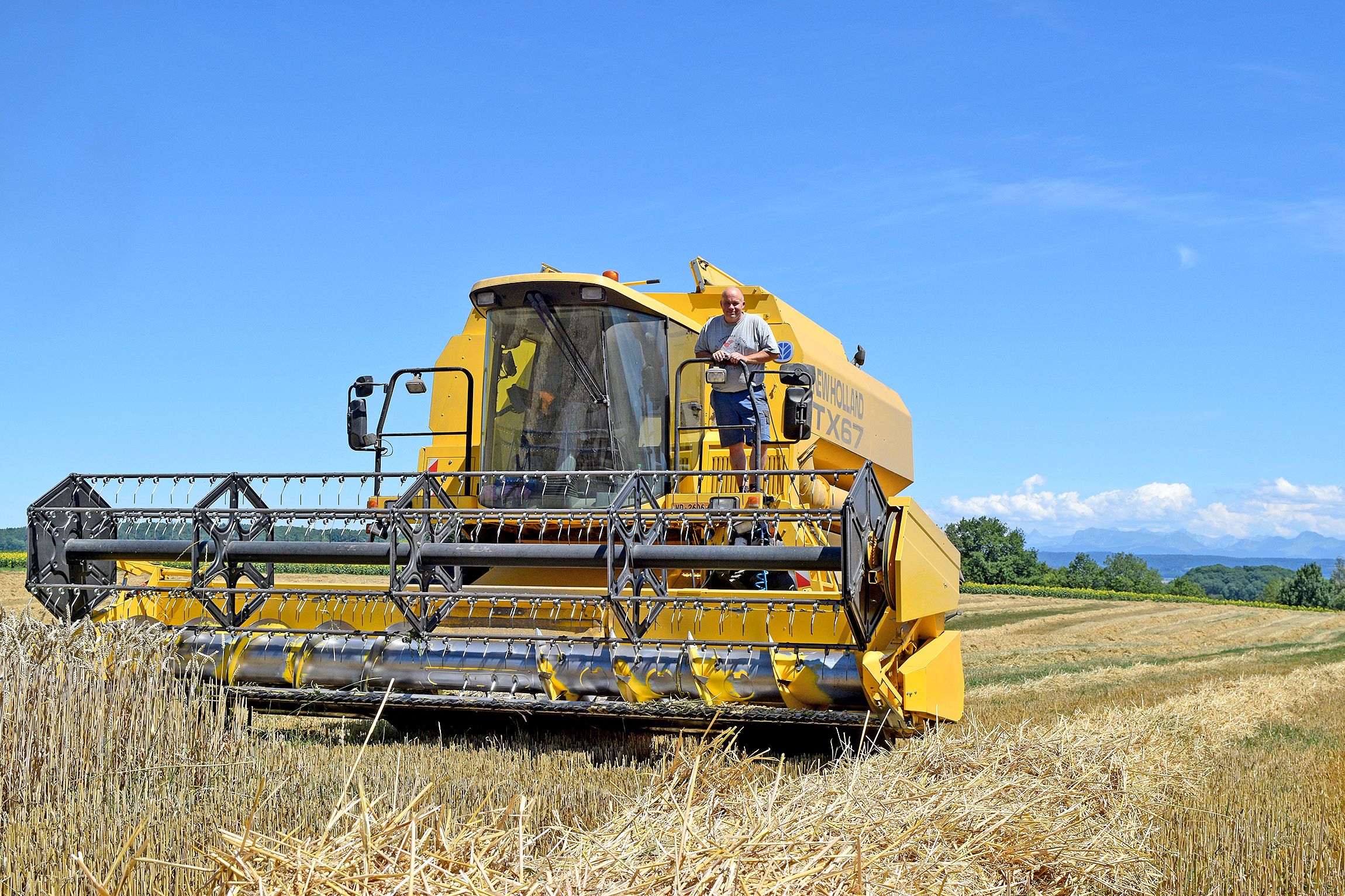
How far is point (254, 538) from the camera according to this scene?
602 cm

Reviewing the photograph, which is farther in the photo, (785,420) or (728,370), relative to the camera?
(728,370)

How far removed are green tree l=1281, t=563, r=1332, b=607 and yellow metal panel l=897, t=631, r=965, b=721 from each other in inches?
1866

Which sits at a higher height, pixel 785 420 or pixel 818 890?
pixel 785 420

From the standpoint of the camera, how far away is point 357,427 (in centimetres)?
696

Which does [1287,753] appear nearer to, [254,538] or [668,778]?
[668,778]

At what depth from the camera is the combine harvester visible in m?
5.13

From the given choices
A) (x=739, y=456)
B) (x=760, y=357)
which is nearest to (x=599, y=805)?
(x=739, y=456)

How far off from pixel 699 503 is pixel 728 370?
1.11 m

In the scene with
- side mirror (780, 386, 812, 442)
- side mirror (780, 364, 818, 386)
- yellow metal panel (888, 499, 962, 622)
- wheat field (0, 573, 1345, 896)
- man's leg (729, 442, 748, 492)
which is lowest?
wheat field (0, 573, 1345, 896)

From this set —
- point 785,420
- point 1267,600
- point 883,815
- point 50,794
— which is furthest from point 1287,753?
point 1267,600

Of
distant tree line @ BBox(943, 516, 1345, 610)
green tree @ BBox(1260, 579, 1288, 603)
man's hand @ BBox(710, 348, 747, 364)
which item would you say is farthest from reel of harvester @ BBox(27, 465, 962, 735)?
green tree @ BBox(1260, 579, 1288, 603)

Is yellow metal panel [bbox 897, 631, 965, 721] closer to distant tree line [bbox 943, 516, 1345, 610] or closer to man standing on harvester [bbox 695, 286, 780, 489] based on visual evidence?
man standing on harvester [bbox 695, 286, 780, 489]

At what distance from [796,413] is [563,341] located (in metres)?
1.60

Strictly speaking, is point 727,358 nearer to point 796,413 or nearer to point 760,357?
point 760,357
